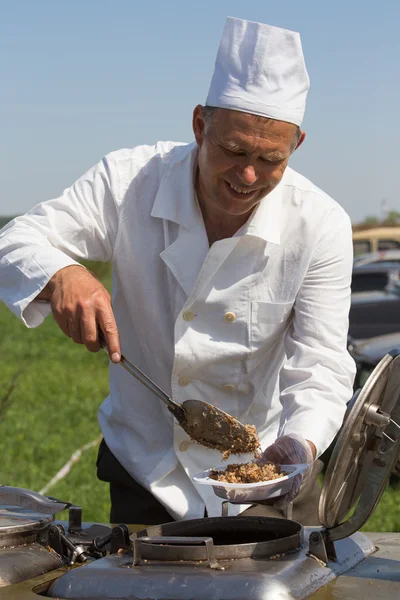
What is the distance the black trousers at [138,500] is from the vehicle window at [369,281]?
6.41 metres

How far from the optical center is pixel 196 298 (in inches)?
107

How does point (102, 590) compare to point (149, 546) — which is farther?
point (149, 546)

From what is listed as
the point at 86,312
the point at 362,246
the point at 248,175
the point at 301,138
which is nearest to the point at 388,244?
the point at 362,246

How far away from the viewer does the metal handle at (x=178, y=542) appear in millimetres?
1890

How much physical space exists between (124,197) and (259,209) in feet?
1.33

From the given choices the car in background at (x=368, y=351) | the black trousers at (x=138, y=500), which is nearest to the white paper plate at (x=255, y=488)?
the black trousers at (x=138, y=500)

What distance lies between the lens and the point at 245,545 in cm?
193

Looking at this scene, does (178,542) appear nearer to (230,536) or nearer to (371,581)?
(230,536)

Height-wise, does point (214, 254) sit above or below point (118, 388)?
above

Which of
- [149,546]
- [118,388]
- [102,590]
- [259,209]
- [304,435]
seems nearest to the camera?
[102,590]

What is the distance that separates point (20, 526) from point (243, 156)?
1.06 meters

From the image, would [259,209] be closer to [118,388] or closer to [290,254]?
[290,254]

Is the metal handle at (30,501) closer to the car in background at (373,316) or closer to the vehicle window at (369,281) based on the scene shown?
the car in background at (373,316)

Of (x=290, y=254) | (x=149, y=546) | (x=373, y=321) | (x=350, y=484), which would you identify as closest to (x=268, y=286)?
(x=290, y=254)
